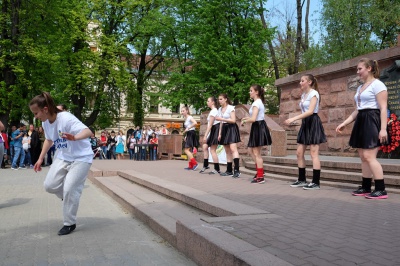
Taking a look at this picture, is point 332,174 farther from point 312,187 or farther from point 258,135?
point 258,135

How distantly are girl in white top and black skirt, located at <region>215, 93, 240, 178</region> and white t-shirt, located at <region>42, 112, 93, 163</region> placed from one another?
4860 mm

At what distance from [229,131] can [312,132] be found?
2995mm

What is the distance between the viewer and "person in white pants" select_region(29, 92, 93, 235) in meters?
5.21

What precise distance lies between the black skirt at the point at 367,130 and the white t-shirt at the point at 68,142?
150 inches

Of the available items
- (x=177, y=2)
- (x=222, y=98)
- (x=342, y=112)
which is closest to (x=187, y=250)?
(x=222, y=98)

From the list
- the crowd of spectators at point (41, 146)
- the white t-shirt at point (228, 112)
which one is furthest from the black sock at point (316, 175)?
the crowd of spectators at point (41, 146)

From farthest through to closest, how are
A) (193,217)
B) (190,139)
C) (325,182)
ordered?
(190,139) < (325,182) < (193,217)

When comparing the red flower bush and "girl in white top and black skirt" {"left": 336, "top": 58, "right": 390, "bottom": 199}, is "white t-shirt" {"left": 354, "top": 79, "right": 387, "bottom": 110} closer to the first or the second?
"girl in white top and black skirt" {"left": 336, "top": 58, "right": 390, "bottom": 199}

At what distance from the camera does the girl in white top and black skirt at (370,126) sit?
596cm

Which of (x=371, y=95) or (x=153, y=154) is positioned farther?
(x=153, y=154)

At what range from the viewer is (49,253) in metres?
4.35

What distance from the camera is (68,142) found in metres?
5.36

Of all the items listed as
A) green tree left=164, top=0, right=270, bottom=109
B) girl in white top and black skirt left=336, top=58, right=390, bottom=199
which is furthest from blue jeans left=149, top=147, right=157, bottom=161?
girl in white top and black skirt left=336, top=58, right=390, bottom=199

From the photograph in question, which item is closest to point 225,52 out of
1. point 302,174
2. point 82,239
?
point 302,174
